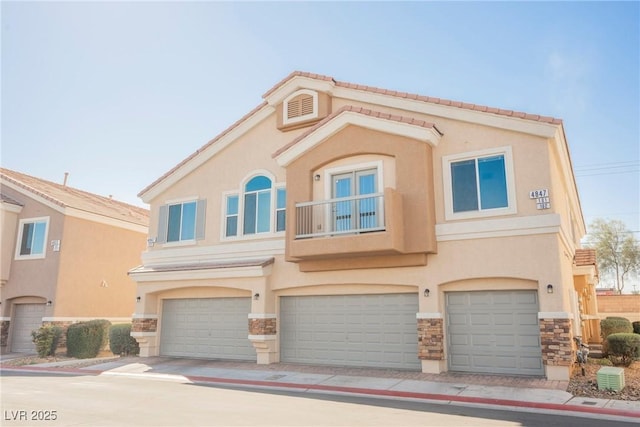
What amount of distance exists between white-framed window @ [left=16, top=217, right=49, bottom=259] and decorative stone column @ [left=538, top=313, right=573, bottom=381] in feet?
66.8

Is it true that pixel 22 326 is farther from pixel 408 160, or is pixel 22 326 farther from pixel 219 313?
pixel 408 160

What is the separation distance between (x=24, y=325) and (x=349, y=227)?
16.4 metres

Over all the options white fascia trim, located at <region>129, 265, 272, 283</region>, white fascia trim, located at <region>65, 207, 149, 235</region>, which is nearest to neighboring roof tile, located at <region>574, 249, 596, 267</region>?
white fascia trim, located at <region>129, 265, 272, 283</region>

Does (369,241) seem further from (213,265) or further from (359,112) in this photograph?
(213,265)

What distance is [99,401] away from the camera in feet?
33.3

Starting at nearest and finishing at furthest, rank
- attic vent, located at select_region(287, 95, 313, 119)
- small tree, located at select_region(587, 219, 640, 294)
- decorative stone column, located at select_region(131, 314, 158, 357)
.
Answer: attic vent, located at select_region(287, 95, 313, 119)
decorative stone column, located at select_region(131, 314, 158, 357)
small tree, located at select_region(587, 219, 640, 294)

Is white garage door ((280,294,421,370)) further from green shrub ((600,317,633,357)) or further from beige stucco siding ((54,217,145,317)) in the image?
beige stucco siding ((54,217,145,317))

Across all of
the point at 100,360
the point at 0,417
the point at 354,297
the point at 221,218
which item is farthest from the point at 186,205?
the point at 0,417

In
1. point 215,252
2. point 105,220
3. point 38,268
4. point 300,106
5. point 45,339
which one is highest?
point 300,106

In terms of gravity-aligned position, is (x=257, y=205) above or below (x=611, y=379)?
above

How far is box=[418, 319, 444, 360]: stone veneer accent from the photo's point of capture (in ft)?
42.8

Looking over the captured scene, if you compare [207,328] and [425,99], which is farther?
[207,328]

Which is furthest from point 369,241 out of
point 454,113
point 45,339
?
point 45,339

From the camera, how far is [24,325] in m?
21.7
